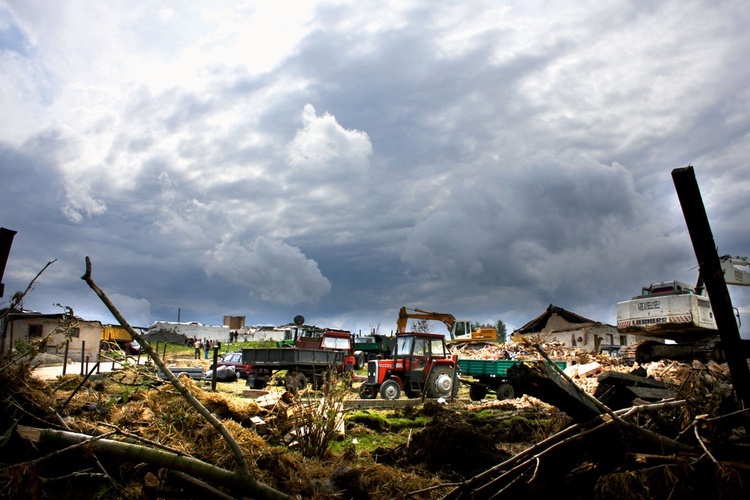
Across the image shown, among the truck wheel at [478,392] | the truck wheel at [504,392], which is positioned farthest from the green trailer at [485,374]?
the truck wheel at [504,392]

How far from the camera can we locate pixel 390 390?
16.3 m

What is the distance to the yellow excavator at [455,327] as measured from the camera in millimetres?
35500

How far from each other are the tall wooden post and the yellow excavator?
103 feet

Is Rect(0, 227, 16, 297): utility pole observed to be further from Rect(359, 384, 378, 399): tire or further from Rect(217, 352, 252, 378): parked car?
Rect(217, 352, 252, 378): parked car

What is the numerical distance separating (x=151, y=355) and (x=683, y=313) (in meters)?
18.1

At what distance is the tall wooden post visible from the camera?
387 centimetres

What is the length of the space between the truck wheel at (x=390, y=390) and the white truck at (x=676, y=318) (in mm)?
8967

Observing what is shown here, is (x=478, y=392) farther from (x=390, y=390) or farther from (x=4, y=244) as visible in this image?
(x=4, y=244)

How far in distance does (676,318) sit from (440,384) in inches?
326

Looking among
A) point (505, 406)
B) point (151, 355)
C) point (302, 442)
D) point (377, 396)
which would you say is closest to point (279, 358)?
point (377, 396)

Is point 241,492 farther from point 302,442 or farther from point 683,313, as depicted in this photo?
point 683,313

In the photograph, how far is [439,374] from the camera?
1698 cm

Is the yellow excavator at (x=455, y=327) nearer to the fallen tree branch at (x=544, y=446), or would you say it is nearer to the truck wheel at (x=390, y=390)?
the truck wheel at (x=390, y=390)

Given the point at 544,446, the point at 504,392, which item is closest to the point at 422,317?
the point at 504,392
